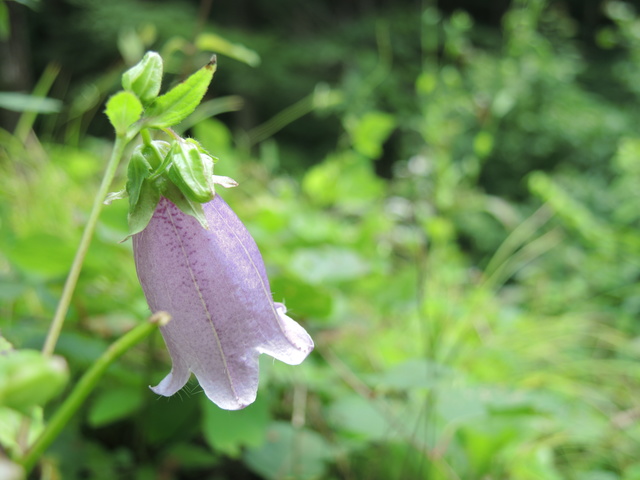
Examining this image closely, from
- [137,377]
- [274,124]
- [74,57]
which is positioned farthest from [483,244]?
[74,57]

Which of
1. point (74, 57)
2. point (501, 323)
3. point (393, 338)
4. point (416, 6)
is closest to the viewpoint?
point (393, 338)

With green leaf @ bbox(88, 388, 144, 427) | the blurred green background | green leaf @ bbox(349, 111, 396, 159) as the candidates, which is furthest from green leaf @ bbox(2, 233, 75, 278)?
green leaf @ bbox(349, 111, 396, 159)

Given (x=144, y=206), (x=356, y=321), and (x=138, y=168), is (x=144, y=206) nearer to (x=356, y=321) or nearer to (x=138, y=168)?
(x=138, y=168)

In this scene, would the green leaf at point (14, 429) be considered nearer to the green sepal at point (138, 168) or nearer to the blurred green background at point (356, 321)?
the blurred green background at point (356, 321)

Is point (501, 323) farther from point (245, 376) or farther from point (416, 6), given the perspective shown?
point (416, 6)

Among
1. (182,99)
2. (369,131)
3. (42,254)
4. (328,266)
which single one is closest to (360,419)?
(328,266)

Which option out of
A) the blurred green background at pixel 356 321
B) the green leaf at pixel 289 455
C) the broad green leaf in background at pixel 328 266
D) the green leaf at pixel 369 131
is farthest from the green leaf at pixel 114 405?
the green leaf at pixel 369 131
